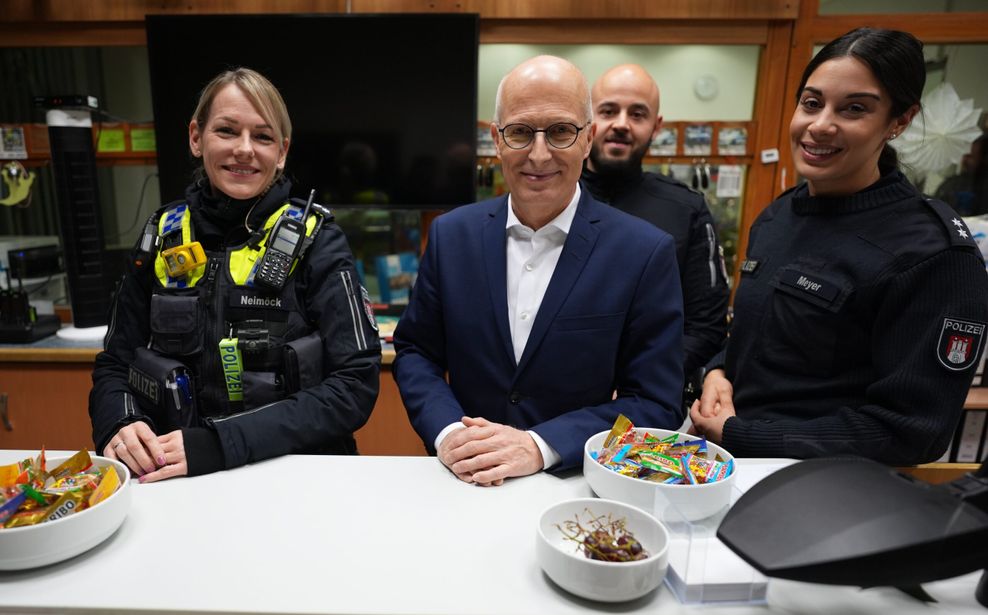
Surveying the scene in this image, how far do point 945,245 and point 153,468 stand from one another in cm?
167

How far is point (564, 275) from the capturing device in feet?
4.44

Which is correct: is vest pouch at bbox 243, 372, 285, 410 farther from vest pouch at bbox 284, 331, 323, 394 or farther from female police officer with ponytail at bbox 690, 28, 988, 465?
female police officer with ponytail at bbox 690, 28, 988, 465

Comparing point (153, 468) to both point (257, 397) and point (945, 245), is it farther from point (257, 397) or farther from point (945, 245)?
point (945, 245)

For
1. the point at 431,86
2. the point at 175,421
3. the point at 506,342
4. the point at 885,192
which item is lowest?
the point at 175,421

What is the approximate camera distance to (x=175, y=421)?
1.40 m


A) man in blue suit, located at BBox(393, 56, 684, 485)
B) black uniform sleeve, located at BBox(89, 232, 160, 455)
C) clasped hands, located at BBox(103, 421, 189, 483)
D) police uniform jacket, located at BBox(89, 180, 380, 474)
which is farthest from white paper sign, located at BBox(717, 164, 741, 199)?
clasped hands, located at BBox(103, 421, 189, 483)

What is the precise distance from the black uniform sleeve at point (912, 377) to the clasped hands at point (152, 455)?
126cm

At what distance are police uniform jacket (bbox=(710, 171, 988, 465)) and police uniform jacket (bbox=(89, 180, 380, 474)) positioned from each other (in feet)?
3.03

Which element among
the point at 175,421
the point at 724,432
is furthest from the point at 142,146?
the point at 724,432

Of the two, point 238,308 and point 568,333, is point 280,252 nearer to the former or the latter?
point 238,308

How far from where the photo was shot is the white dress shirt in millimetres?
1390

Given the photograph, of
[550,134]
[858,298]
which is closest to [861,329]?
[858,298]

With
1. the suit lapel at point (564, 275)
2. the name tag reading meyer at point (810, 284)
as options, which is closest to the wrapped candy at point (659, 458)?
the suit lapel at point (564, 275)

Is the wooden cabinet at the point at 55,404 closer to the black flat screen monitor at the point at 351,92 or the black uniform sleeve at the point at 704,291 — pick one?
the black flat screen monitor at the point at 351,92
